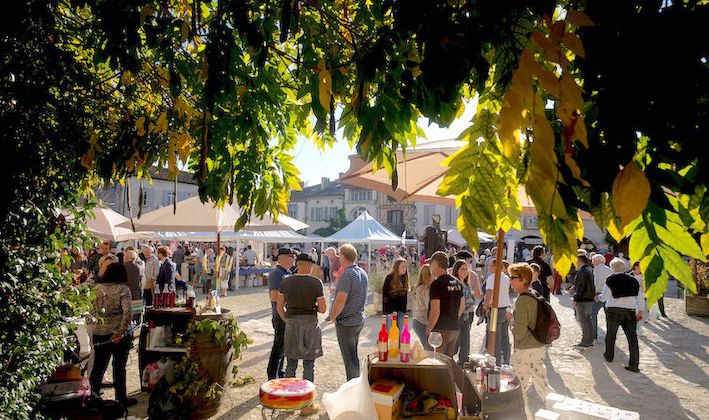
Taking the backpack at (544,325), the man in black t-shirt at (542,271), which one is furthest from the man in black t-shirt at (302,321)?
the man in black t-shirt at (542,271)

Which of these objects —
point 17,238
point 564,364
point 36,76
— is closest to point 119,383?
point 17,238

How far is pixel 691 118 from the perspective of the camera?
0.99 metres

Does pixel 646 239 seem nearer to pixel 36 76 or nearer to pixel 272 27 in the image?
pixel 272 27

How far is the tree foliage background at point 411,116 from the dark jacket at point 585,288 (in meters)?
6.75

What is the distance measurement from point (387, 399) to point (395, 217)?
51.1 m

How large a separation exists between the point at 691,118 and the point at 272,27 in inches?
89.0

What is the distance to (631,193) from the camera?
0.86 meters

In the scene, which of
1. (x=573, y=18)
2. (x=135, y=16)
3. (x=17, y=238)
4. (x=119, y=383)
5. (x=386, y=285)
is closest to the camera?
(x=573, y=18)

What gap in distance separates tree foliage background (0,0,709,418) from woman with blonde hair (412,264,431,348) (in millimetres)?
3165

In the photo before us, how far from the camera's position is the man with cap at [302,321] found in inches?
213

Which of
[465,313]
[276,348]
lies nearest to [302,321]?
[276,348]

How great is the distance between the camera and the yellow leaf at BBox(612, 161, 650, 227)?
2.76 feet

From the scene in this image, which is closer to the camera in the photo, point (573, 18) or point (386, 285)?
point (573, 18)

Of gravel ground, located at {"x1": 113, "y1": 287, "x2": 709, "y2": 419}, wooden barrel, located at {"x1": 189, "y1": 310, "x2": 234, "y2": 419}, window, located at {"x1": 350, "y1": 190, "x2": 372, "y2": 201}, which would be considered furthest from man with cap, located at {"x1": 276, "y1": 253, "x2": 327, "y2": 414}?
window, located at {"x1": 350, "y1": 190, "x2": 372, "y2": 201}
